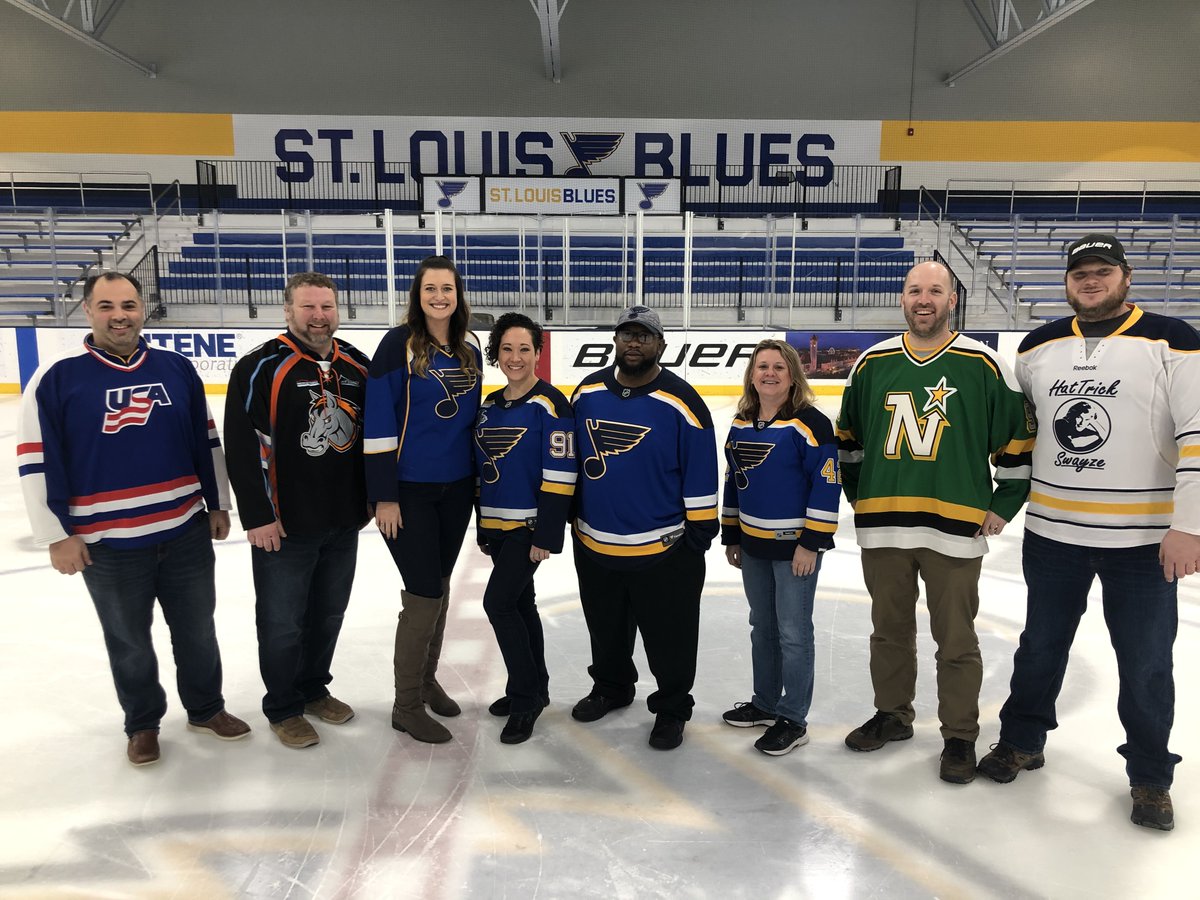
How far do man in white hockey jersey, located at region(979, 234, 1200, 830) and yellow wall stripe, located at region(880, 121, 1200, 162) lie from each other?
18437 millimetres

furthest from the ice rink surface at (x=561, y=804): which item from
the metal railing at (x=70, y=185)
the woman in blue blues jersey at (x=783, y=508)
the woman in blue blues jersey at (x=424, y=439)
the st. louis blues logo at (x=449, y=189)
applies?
the metal railing at (x=70, y=185)

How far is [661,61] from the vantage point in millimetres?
18984

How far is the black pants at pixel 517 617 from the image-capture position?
9.96 ft

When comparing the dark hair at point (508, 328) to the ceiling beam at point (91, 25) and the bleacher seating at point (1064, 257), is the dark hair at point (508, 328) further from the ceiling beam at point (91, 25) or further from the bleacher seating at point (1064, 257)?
the ceiling beam at point (91, 25)

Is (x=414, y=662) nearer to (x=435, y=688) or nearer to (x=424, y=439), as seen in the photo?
(x=435, y=688)

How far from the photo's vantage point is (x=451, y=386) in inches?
118

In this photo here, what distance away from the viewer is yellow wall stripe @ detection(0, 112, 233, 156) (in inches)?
741

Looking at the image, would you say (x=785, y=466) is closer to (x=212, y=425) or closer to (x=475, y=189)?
(x=212, y=425)

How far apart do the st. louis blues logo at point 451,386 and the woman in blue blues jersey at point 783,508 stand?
0.92 metres

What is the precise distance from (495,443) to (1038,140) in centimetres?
2031

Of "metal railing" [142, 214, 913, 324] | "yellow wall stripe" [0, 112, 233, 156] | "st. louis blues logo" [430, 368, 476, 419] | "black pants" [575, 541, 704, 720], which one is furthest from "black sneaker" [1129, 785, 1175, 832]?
"yellow wall stripe" [0, 112, 233, 156]

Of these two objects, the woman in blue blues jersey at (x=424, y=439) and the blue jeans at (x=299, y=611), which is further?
the blue jeans at (x=299, y=611)

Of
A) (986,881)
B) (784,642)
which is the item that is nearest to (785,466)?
(784,642)

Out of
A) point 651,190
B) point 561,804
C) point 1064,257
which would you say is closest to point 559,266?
point 651,190
